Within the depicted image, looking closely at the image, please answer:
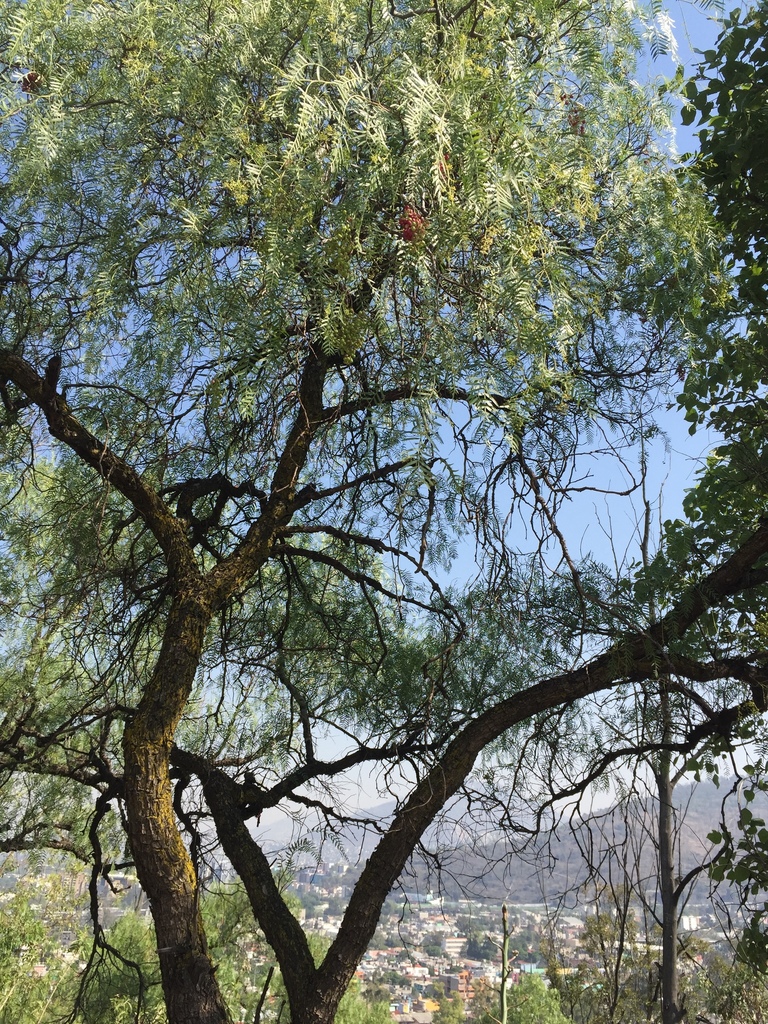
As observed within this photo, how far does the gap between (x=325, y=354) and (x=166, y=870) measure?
118 cm

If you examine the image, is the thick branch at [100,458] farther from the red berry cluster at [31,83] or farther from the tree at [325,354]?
the red berry cluster at [31,83]

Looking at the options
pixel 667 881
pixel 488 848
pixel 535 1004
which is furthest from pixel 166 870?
pixel 535 1004

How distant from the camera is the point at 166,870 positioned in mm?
1888

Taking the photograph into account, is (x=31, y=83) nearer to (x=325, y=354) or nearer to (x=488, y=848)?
(x=325, y=354)

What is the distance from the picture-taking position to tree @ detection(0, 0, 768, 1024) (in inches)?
62.6

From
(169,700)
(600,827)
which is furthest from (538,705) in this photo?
(169,700)

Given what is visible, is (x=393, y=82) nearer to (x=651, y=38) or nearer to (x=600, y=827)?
(x=651, y=38)

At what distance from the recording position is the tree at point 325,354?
159cm

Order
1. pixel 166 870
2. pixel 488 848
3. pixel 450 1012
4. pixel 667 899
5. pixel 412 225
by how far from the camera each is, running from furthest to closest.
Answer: pixel 450 1012 → pixel 667 899 → pixel 488 848 → pixel 166 870 → pixel 412 225

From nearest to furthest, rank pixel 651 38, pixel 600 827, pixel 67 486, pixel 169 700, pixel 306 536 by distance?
1. pixel 651 38
2. pixel 169 700
3. pixel 600 827
4. pixel 67 486
5. pixel 306 536

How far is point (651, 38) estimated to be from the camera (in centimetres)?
165

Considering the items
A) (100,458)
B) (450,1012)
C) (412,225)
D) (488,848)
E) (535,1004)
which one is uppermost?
(412,225)

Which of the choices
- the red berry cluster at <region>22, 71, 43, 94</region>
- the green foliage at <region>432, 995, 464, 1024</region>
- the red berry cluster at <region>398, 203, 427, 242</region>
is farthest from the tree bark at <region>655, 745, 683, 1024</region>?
the green foliage at <region>432, 995, 464, 1024</region>

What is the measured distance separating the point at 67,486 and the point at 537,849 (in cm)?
160
